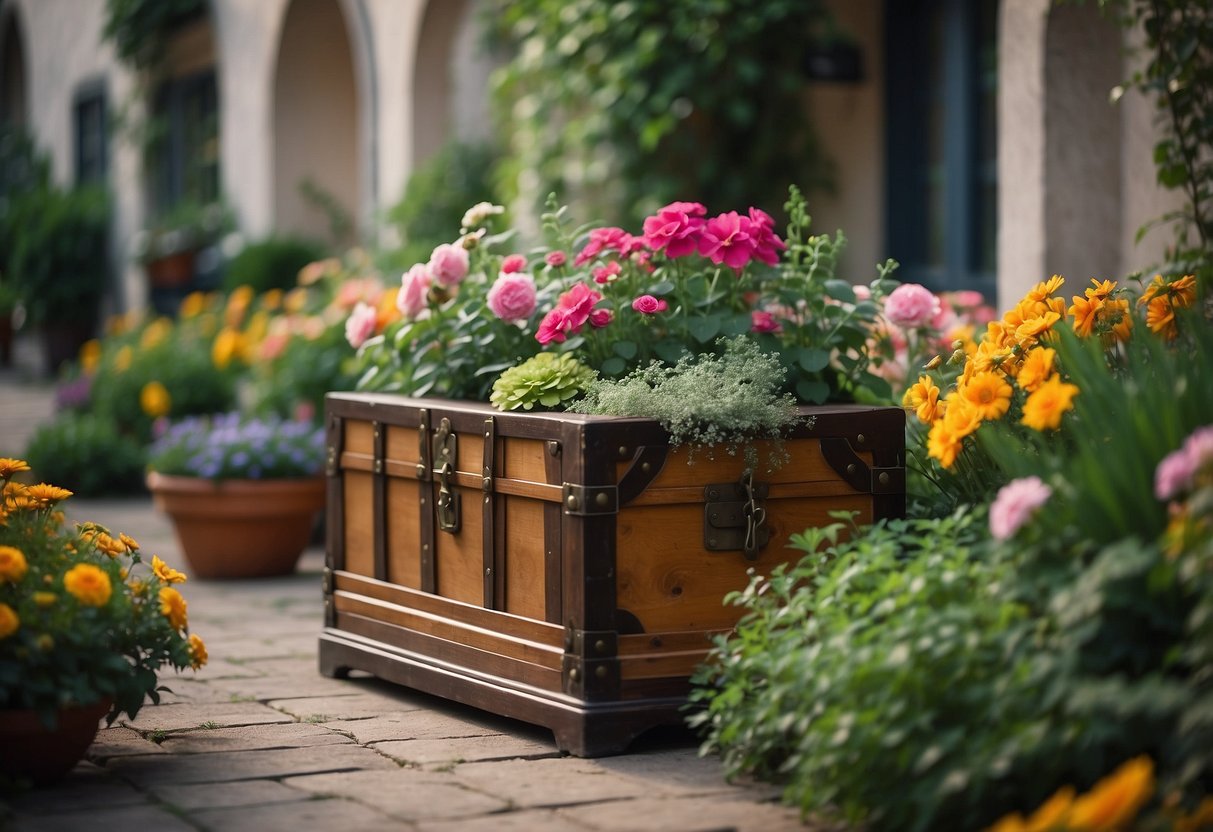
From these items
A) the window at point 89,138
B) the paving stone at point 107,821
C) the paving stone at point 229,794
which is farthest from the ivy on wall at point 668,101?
the window at point 89,138

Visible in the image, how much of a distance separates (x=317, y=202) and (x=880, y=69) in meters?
5.69

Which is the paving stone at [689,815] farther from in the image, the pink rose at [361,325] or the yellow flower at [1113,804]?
the pink rose at [361,325]

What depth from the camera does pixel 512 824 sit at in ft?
10.4

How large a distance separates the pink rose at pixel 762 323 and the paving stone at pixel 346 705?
1333 millimetres

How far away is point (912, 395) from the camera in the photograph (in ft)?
12.6

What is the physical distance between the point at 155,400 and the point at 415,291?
478 centimetres

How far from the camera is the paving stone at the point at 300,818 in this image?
124 inches

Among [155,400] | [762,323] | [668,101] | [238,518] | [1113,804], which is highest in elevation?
[668,101]

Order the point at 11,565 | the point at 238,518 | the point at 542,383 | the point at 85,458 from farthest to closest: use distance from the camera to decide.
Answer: the point at 85,458, the point at 238,518, the point at 542,383, the point at 11,565

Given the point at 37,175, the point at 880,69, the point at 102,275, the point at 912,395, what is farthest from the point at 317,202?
the point at 912,395

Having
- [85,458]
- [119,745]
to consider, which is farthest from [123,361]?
[119,745]

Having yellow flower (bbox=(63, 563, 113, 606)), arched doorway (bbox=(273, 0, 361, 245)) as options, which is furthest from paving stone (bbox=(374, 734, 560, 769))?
arched doorway (bbox=(273, 0, 361, 245))

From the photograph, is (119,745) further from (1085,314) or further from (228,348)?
(228,348)

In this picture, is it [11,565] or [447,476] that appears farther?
[447,476]
